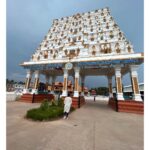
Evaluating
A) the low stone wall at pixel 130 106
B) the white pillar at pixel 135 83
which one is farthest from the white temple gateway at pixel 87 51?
the low stone wall at pixel 130 106

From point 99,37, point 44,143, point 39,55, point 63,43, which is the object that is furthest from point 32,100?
point 44,143

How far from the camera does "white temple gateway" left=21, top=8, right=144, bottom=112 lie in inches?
478

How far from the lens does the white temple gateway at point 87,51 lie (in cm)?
1215

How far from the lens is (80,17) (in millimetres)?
18938

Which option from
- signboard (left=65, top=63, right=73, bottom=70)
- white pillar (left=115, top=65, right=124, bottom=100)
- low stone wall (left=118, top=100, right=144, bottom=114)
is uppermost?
signboard (left=65, top=63, right=73, bottom=70)

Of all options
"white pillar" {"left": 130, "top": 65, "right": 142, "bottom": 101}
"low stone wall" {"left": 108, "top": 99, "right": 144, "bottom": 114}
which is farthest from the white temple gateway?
"low stone wall" {"left": 108, "top": 99, "right": 144, "bottom": 114}

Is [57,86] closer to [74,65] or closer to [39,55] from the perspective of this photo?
[39,55]

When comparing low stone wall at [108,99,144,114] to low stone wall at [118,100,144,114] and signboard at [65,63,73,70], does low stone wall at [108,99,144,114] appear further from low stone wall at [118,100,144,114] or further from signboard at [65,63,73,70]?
signboard at [65,63,73,70]

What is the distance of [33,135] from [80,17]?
59.2 ft

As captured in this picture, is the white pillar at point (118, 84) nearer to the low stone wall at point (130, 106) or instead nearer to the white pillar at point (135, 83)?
the low stone wall at point (130, 106)

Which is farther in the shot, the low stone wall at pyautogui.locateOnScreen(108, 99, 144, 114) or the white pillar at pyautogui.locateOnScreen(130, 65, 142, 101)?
the white pillar at pyautogui.locateOnScreen(130, 65, 142, 101)

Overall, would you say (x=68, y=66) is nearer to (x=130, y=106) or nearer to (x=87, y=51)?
(x=87, y=51)
